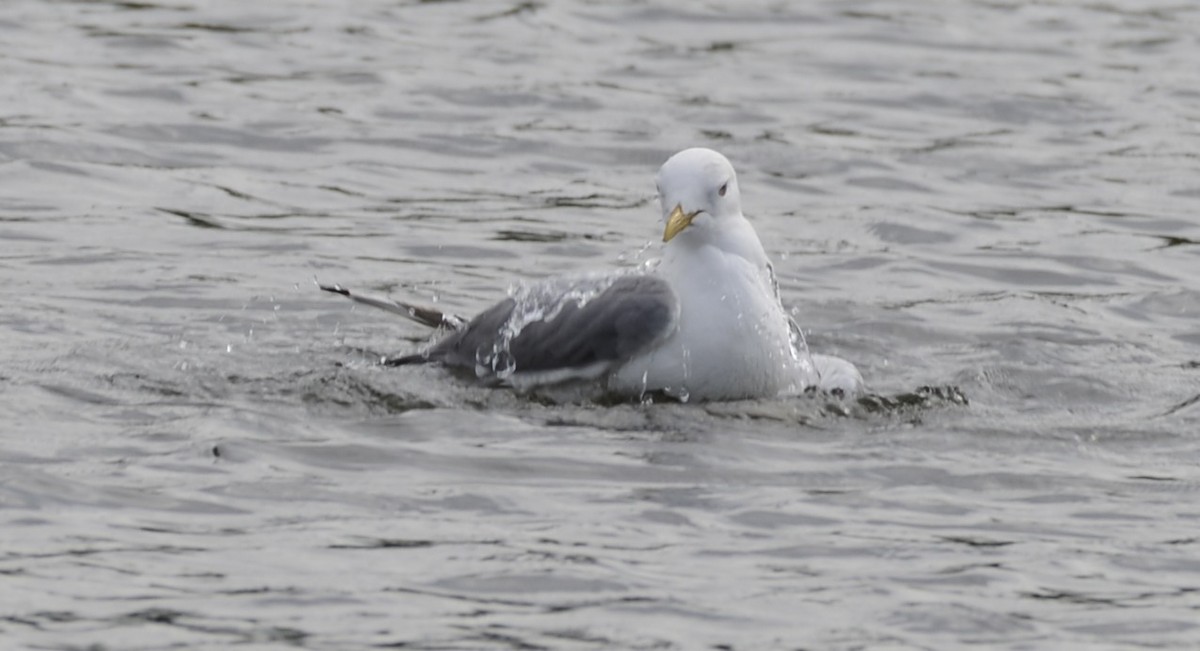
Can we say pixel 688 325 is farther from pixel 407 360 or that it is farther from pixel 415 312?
pixel 415 312

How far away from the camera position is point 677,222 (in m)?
8.44

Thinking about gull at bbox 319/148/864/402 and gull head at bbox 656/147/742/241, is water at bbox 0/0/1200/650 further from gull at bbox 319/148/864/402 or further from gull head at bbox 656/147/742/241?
gull head at bbox 656/147/742/241

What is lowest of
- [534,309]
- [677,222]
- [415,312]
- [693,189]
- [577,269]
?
[577,269]

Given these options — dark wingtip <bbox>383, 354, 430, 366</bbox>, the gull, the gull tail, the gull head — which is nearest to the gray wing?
the gull

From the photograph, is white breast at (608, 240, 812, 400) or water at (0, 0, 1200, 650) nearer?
water at (0, 0, 1200, 650)

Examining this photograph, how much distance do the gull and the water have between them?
143 millimetres

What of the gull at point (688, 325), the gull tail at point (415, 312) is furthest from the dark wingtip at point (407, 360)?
the gull at point (688, 325)

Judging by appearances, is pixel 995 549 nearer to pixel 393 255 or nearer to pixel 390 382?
pixel 390 382

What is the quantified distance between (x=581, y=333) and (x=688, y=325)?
1.36 feet

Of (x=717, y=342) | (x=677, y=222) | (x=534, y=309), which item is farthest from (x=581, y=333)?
(x=677, y=222)

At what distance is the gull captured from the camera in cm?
859

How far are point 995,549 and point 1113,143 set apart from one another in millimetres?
7697

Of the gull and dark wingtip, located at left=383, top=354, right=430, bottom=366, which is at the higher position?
the gull

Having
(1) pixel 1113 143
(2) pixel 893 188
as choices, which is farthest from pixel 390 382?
(1) pixel 1113 143
